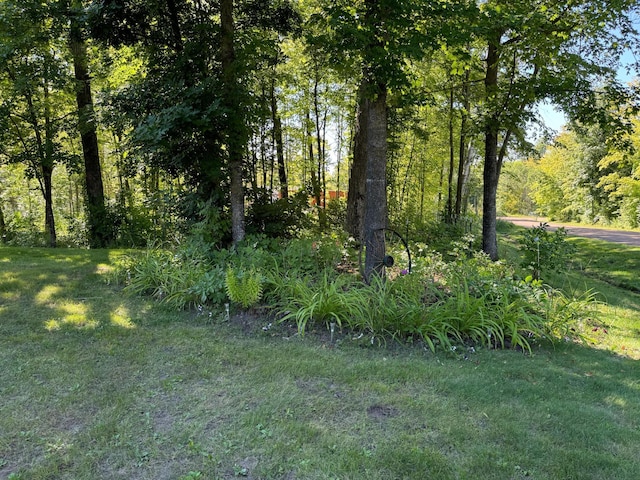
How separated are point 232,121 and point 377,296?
266 centimetres

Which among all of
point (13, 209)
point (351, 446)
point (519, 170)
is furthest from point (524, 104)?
point (519, 170)

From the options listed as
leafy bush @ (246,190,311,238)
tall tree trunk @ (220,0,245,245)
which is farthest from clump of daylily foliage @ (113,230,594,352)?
leafy bush @ (246,190,311,238)

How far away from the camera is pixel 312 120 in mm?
10945

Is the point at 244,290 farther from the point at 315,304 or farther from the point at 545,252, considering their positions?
the point at 545,252

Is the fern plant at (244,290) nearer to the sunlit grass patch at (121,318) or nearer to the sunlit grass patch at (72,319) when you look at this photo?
the sunlit grass patch at (121,318)

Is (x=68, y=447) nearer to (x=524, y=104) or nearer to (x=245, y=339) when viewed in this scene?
(x=245, y=339)

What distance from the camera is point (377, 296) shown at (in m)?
3.56

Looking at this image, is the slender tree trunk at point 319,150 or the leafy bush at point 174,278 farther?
the slender tree trunk at point 319,150

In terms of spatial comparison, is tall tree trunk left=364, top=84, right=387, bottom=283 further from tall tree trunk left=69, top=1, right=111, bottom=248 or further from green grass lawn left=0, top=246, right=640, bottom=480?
tall tree trunk left=69, top=1, right=111, bottom=248

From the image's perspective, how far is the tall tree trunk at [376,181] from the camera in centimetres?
402

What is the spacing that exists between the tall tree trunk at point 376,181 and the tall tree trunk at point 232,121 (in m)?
1.63

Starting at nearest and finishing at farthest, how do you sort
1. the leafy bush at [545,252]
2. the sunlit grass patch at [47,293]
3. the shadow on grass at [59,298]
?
the shadow on grass at [59,298] < the sunlit grass patch at [47,293] < the leafy bush at [545,252]

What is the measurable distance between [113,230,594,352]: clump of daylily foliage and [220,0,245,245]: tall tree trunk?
1.79ft

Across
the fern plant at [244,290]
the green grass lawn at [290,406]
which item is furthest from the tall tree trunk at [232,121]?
the green grass lawn at [290,406]
